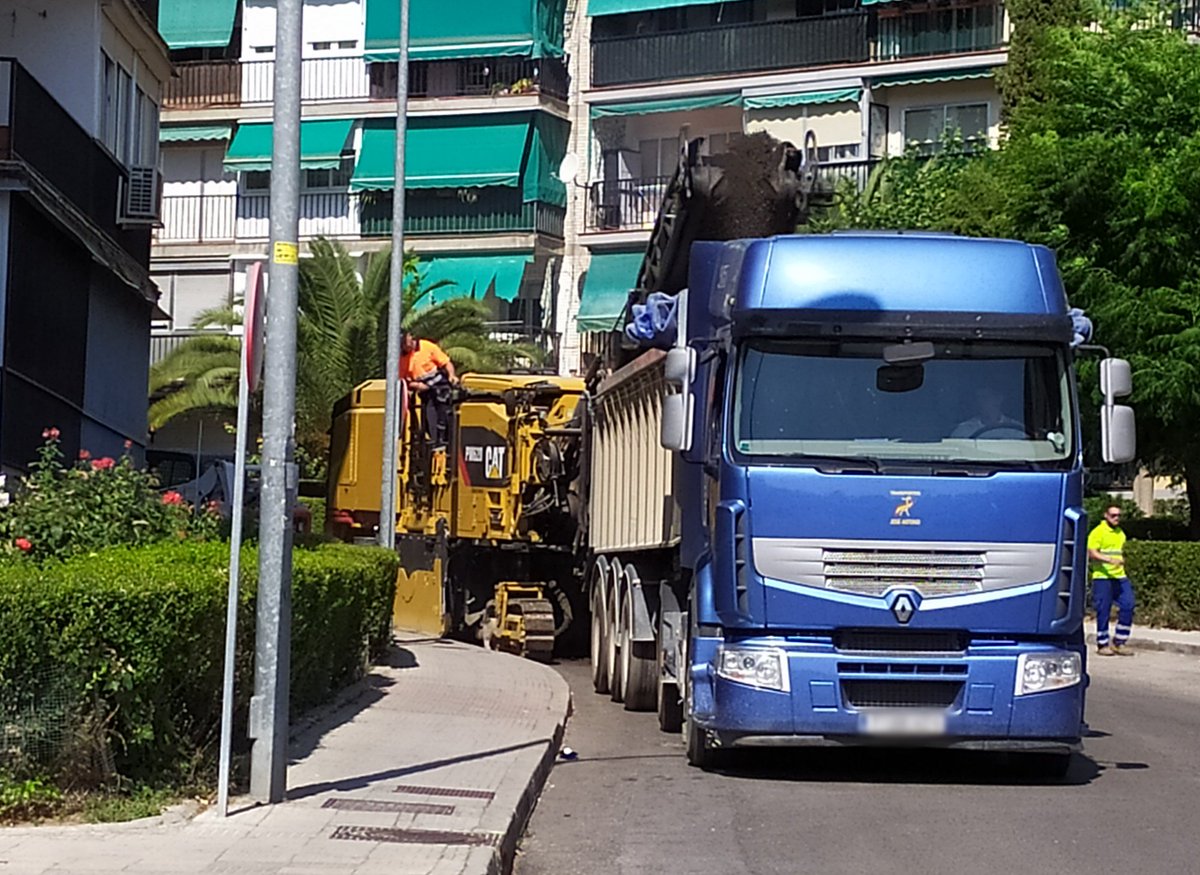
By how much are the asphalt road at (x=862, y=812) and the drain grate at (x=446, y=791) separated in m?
0.35

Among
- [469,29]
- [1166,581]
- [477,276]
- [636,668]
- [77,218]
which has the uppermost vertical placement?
[469,29]

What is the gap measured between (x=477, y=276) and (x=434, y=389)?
19361 mm

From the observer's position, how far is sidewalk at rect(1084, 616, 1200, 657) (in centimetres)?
2433

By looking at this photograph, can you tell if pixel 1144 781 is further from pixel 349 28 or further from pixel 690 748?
pixel 349 28

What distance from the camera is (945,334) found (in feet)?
38.6

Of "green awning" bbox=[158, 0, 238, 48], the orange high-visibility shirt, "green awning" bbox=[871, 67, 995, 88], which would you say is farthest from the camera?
"green awning" bbox=[158, 0, 238, 48]

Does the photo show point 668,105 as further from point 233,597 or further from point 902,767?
point 233,597

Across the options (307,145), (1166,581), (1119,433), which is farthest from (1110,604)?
(307,145)

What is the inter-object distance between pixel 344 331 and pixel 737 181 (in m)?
22.3

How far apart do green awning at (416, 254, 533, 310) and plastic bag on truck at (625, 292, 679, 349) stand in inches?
1089

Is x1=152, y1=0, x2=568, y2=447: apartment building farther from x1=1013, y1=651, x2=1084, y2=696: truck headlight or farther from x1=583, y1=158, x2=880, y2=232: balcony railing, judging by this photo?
x1=1013, y1=651, x2=1084, y2=696: truck headlight

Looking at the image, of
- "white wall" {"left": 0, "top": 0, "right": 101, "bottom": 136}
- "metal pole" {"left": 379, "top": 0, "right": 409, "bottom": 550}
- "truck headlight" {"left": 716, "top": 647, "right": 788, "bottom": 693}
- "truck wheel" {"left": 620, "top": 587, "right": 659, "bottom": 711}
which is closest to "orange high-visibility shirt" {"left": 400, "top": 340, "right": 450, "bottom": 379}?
"metal pole" {"left": 379, "top": 0, "right": 409, "bottom": 550}

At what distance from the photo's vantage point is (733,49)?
41188 mm

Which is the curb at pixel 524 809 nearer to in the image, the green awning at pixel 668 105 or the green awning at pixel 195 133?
the green awning at pixel 668 105
